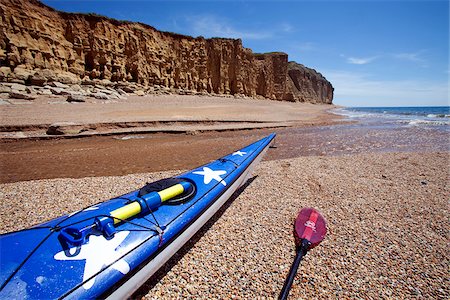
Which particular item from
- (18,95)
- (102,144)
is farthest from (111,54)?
(102,144)

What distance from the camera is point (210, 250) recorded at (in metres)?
2.52

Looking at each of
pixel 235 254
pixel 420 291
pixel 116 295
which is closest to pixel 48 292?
pixel 116 295

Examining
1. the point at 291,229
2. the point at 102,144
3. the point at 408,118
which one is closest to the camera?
the point at 291,229

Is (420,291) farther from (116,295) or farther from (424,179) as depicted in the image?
(424,179)

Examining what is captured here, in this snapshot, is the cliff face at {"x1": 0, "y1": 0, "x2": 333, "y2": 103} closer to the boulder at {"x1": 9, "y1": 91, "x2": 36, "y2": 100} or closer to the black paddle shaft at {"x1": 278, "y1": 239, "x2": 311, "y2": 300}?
the boulder at {"x1": 9, "y1": 91, "x2": 36, "y2": 100}

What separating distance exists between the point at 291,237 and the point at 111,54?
1198 inches

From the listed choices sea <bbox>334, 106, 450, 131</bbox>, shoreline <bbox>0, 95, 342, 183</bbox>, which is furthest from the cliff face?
sea <bbox>334, 106, 450, 131</bbox>

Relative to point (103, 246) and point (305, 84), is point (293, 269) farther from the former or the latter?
point (305, 84)

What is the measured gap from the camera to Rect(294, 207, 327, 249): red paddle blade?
262 cm

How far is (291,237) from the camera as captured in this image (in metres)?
2.80

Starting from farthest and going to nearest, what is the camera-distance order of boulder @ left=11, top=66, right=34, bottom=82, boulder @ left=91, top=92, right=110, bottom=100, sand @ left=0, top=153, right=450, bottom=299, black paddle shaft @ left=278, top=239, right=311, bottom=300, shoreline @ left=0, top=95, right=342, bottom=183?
1. boulder @ left=91, top=92, right=110, bottom=100
2. boulder @ left=11, top=66, right=34, bottom=82
3. shoreline @ left=0, top=95, right=342, bottom=183
4. sand @ left=0, top=153, right=450, bottom=299
5. black paddle shaft @ left=278, top=239, right=311, bottom=300

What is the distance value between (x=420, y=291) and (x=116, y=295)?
2783 mm

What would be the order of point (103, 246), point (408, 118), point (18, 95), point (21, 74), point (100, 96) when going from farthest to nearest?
point (408, 118) < point (100, 96) < point (21, 74) < point (18, 95) < point (103, 246)

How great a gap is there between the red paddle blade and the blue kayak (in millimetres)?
1200
